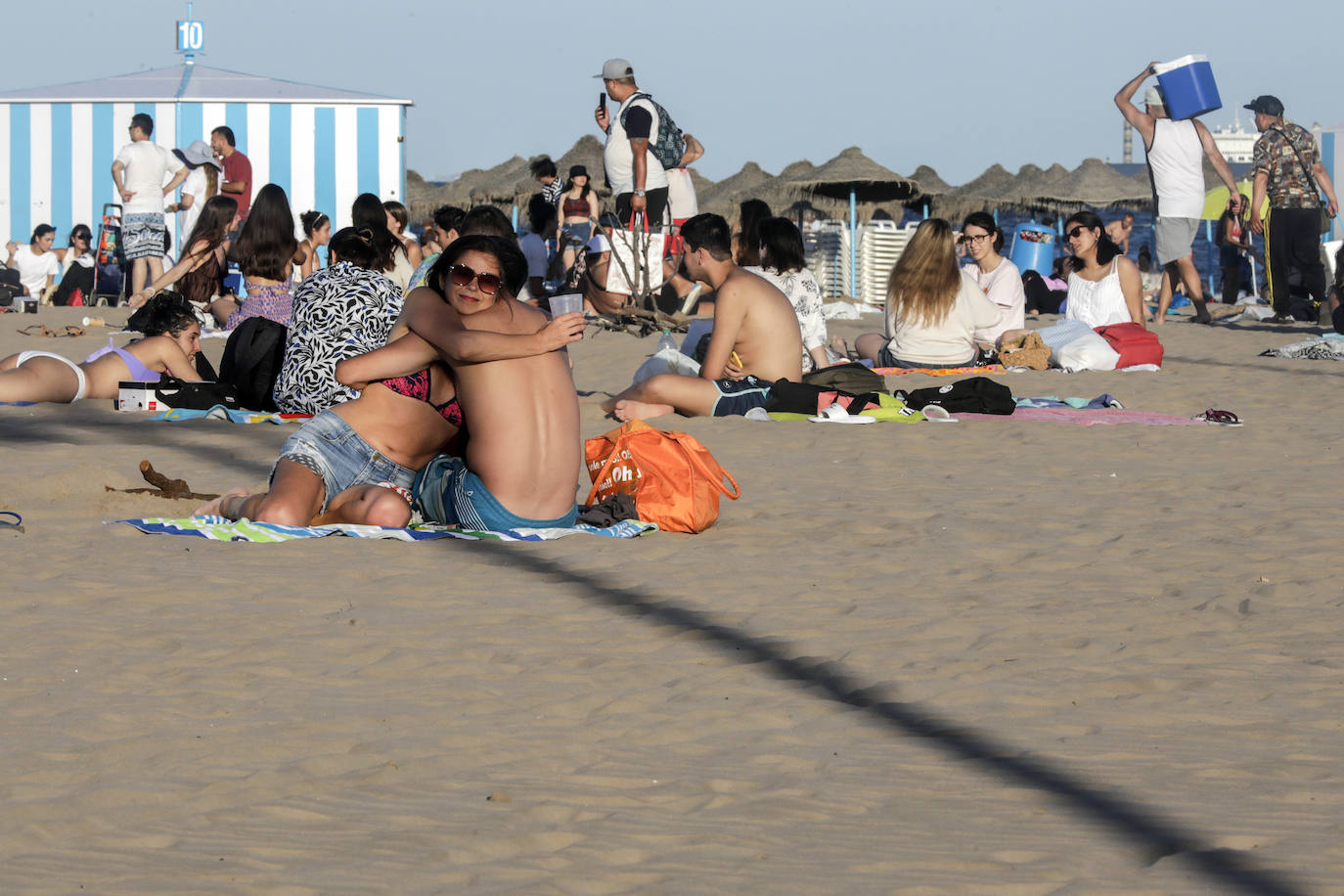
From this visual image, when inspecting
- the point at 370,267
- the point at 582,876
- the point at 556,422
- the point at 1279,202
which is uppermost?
the point at 1279,202

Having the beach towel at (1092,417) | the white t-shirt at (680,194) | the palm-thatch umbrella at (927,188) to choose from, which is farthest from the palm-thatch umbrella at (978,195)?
the beach towel at (1092,417)

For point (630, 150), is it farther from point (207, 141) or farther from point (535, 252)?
point (207, 141)

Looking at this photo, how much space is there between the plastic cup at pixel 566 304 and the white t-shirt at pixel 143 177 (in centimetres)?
1131

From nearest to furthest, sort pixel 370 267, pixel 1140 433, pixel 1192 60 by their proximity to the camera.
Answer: pixel 370 267
pixel 1140 433
pixel 1192 60

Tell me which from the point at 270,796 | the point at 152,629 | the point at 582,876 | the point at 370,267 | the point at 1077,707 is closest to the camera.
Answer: the point at 582,876

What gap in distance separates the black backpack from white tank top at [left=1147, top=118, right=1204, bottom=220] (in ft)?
29.1

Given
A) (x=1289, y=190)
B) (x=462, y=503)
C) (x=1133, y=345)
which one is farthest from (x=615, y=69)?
(x=462, y=503)

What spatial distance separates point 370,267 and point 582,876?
18.3 feet

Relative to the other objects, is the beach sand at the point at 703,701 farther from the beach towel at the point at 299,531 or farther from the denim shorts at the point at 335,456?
the denim shorts at the point at 335,456

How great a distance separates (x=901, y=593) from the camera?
4516mm

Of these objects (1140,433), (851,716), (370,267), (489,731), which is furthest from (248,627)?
(1140,433)

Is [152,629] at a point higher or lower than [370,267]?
lower

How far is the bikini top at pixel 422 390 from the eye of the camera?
17.2 ft

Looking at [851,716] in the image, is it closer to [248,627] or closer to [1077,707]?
[1077,707]
